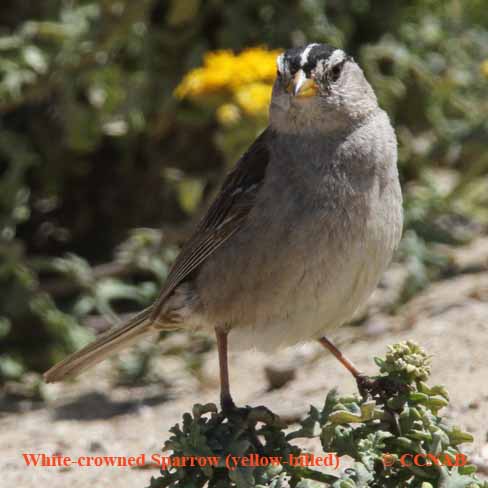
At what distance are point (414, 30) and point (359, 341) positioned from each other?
105 inches

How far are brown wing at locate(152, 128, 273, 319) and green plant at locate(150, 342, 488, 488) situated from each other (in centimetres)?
110

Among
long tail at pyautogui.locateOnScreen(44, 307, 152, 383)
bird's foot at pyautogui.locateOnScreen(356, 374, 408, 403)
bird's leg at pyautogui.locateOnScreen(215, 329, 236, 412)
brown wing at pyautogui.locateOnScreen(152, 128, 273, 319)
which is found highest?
brown wing at pyautogui.locateOnScreen(152, 128, 273, 319)

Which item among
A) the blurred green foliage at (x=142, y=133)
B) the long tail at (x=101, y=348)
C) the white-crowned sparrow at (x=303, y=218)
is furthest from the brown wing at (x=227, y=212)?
the blurred green foliage at (x=142, y=133)

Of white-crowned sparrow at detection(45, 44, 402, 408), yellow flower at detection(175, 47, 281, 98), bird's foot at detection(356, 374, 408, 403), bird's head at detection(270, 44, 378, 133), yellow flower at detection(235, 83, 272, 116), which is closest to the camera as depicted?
bird's foot at detection(356, 374, 408, 403)

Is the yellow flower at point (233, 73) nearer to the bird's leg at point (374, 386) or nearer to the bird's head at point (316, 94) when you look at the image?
the bird's head at point (316, 94)

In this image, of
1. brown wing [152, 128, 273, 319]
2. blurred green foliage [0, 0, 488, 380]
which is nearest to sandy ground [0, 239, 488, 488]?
blurred green foliage [0, 0, 488, 380]

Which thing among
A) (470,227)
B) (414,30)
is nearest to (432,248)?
(470,227)

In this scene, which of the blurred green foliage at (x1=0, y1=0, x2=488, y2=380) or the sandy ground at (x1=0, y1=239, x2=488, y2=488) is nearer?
the sandy ground at (x1=0, y1=239, x2=488, y2=488)

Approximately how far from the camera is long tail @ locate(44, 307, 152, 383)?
15.8ft

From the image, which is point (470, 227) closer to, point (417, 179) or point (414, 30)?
point (417, 179)

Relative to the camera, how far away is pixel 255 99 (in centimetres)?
586

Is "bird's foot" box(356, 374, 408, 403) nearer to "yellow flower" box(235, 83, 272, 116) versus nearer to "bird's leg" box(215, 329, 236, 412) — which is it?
"bird's leg" box(215, 329, 236, 412)

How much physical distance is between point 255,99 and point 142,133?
1.90m

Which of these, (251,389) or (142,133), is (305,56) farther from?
(142,133)
